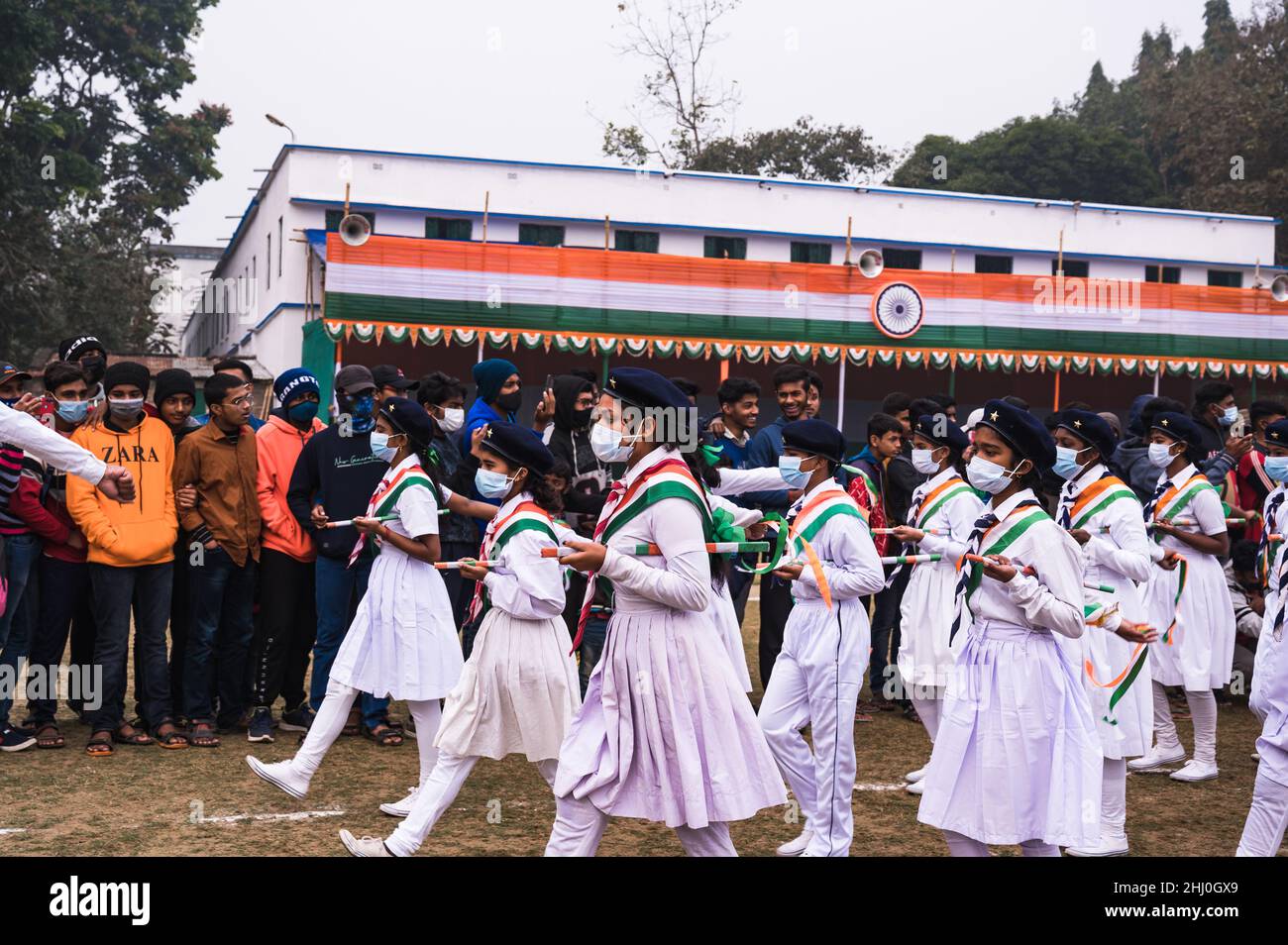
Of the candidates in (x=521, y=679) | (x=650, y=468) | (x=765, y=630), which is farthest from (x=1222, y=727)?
(x=650, y=468)

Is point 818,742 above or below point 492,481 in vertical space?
below

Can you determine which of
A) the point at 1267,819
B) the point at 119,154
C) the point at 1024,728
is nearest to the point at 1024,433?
the point at 1024,728

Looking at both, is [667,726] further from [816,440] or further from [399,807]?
[399,807]

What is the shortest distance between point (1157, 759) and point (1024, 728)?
13.0 feet

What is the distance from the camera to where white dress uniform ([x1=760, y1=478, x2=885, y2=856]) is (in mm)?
6035

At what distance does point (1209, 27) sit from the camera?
245ft

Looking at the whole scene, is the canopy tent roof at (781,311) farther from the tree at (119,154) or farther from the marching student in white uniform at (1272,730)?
the marching student in white uniform at (1272,730)

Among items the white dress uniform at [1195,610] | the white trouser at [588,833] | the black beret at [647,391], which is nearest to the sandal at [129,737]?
the white trouser at [588,833]

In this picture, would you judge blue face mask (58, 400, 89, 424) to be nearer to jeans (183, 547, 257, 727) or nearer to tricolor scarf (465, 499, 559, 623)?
jeans (183, 547, 257, 727)

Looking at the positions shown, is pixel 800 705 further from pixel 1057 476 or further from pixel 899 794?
pixel 1057 476

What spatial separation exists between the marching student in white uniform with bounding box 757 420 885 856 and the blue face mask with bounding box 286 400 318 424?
386cm

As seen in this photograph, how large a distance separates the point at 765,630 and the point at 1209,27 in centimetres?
7701

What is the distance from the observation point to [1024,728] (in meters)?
4.96

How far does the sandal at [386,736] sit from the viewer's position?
8336 mm
